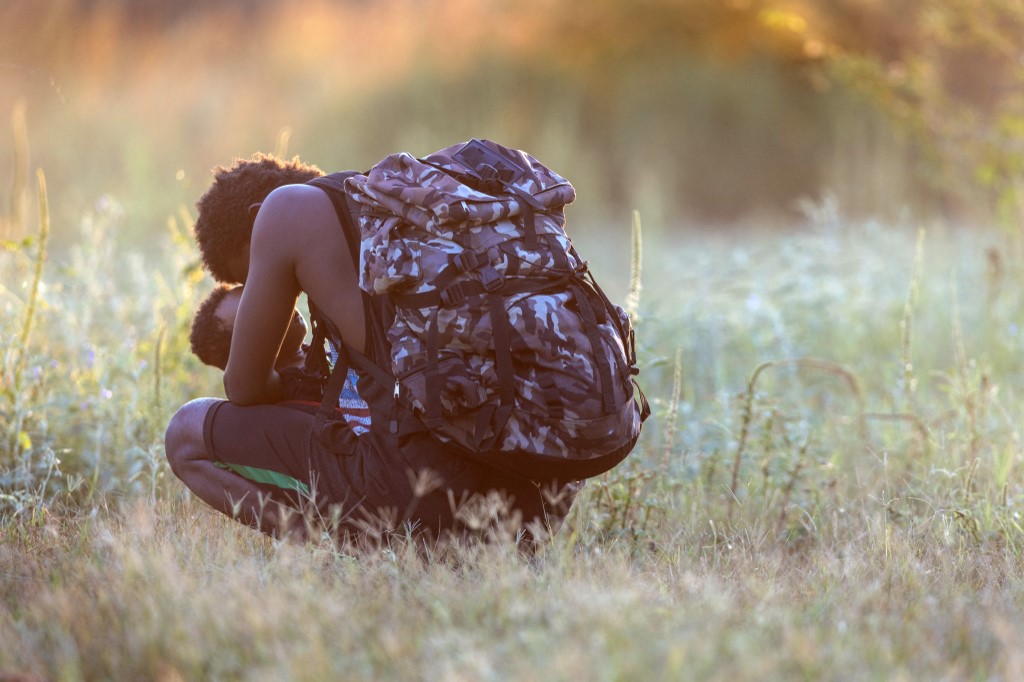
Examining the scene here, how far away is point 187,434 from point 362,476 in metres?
0.56

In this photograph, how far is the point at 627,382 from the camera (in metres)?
2.71

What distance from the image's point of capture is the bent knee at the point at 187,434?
3.00m

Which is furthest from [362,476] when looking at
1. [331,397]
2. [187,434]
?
[187,434]

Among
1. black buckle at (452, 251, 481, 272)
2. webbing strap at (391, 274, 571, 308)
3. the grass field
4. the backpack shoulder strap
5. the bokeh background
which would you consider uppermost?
the bokeh background

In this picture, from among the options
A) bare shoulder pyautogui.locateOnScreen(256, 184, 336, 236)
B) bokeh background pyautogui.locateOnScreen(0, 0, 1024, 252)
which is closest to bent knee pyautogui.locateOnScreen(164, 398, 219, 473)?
bare shoulder pyautogui.locateOnScreen(256, 184, 336, 236)

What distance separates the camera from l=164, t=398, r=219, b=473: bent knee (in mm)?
3002

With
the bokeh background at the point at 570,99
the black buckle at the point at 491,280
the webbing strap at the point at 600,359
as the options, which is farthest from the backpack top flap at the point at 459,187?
the bokeh background at the point at 570,99

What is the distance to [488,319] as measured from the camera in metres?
2.55

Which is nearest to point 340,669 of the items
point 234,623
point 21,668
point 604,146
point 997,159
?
point 234,623

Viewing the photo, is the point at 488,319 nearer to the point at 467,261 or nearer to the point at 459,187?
the point at 467,261

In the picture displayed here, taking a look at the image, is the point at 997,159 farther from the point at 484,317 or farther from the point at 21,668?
the point at 21,668

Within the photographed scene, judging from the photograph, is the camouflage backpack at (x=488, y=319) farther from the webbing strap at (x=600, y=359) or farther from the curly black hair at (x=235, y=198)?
the curly black hair at (x=235, y=198)

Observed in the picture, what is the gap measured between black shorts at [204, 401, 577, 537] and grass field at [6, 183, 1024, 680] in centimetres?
12

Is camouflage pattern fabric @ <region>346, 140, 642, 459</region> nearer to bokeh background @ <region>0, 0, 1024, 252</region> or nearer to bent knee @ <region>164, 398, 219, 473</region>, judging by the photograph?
bent knee @ <region>164, 398, 219, 473</region>
